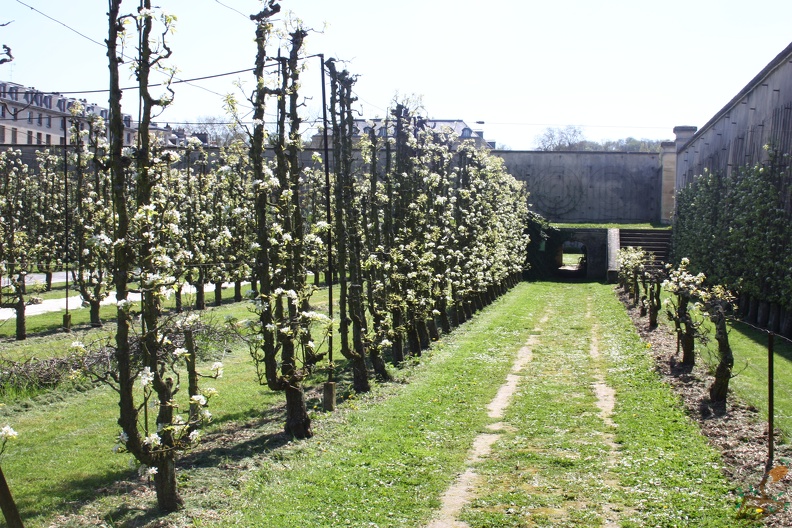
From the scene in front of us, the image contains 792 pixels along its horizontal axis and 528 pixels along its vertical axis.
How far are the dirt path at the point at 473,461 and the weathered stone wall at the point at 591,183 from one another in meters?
38.0

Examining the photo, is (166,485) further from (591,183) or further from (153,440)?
(591,183)

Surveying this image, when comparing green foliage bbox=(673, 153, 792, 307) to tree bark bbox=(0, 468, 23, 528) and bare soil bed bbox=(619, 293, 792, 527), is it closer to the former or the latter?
bare soil bed bbox=(619, 293, 792, 527)

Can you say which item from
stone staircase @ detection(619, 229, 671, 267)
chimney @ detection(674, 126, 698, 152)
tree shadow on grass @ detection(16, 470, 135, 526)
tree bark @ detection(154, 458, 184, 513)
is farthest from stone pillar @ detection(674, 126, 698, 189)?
tree bark @ detection(154, 458, 184, 513)

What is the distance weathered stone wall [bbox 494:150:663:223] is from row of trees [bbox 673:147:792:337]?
953 inches

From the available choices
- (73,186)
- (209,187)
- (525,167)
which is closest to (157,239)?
(209,187)

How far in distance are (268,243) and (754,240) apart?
16.1 meters

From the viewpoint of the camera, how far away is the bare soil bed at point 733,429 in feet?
27.7

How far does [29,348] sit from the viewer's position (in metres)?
18.0

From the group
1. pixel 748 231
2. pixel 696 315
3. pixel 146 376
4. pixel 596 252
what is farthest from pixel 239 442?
pixel 596 252

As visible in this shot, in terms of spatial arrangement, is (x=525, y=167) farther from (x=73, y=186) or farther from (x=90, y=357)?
(x=90, y=357)

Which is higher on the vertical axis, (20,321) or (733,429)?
(20,321)

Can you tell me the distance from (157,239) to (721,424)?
845 centimetres

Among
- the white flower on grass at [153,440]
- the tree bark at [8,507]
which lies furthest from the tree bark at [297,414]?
the tree bark at [8,507]

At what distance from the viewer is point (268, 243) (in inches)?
430
